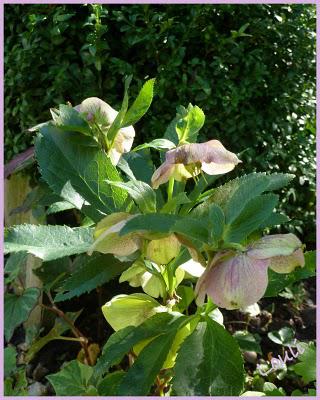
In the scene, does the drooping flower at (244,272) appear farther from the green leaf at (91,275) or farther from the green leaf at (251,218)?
the green leaf at (91,275)

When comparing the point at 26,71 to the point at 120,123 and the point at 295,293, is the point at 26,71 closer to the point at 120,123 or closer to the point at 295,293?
the point at 120,123

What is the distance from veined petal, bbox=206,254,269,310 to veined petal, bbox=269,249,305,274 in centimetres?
3

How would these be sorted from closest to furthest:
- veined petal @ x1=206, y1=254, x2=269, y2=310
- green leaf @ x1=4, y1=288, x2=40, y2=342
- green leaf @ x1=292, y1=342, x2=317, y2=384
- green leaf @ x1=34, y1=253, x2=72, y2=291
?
veined petal @ x1=206, y1=254, x2=269, y2=310 → green leaf @ x1=292, y1=342, x2=317, y2=384 → green leaf @ x1=4, y1=288, x2=40, y2=342 → green leaf @ x1=34, y1=253, x2=72, y2=291

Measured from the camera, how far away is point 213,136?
1501 millimetres

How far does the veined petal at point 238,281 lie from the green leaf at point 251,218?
3 cm

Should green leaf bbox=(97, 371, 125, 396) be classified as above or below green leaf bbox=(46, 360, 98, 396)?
above

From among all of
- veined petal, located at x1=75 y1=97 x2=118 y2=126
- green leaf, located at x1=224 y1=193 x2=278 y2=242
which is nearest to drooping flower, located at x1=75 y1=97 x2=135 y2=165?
veined petal, located at x1=75 y1=97 x2=118 y2=126

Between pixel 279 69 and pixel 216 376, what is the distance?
116cm

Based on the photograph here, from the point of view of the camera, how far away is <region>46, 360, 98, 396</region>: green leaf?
39.5 inches

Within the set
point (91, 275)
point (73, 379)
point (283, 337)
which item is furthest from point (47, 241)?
point (283, 337)

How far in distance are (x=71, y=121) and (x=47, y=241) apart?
0.51ft

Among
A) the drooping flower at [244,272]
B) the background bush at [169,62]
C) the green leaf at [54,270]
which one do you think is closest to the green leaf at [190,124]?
the drooping flower at [244,272]

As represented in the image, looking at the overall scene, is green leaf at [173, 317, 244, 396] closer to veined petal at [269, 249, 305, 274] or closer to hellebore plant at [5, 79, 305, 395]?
hellebore plant at [5, 79, 305, 395]

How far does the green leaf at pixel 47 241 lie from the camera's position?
2.03ft
